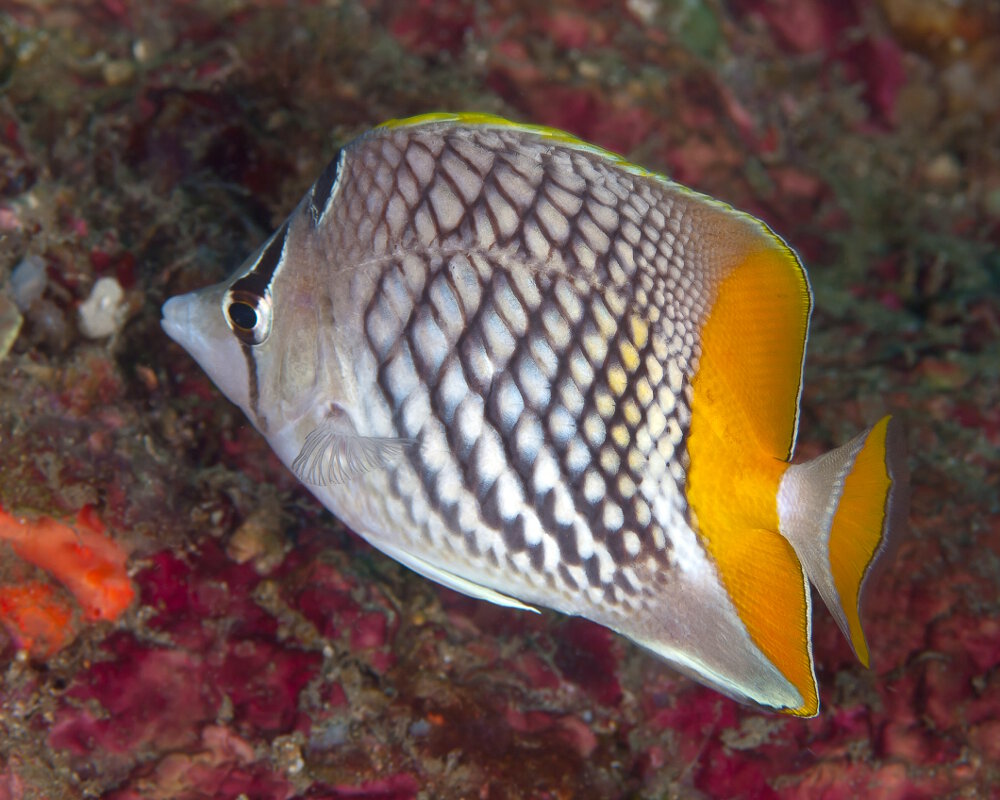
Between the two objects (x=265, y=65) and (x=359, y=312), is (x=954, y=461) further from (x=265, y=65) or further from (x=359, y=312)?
(x=265, y=65)

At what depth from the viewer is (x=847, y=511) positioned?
5.48 ft

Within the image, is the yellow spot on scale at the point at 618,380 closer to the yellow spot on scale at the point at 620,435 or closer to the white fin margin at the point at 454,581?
the yellow spot on scale at the point at 620,435

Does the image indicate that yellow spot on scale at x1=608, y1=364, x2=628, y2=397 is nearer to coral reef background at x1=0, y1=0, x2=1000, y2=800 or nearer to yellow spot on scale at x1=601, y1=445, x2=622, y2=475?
yellow spot on scale at x1=601, y1=445, x2=622, y2=475

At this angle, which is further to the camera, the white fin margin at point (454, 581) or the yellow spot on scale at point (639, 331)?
the white fin margin at point (454, 581)

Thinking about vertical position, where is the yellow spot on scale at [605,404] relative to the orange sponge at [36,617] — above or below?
above

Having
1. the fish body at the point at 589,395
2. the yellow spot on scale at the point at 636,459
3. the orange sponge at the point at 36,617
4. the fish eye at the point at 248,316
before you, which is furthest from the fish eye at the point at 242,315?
the orange sponge at the point at 36,617

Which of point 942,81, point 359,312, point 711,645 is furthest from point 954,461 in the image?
point 942,81

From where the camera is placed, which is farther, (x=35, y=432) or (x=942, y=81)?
(x=942, y=81)

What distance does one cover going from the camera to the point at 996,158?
5301 mm

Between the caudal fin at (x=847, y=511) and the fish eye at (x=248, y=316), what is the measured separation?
134 centimetres

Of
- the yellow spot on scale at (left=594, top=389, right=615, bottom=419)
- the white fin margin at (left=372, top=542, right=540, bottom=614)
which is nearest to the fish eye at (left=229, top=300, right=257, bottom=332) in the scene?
the white fin margin at (left=372, top=542, right=540, bottom=614)

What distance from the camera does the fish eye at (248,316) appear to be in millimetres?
1837

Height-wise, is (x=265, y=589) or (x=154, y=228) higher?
(x=154, y=228)

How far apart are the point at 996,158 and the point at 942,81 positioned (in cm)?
71
